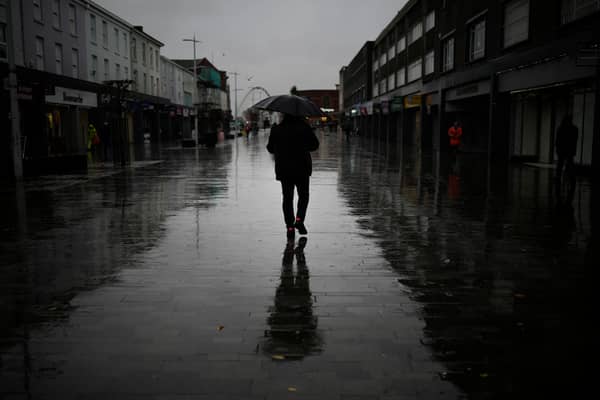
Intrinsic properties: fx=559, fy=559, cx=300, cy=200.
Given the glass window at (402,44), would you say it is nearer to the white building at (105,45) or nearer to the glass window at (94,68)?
the white building at (105,45)

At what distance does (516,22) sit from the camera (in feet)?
68.1

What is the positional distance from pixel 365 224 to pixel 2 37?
22524 millimetres

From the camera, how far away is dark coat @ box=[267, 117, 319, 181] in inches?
308

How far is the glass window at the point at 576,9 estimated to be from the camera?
15117 millimetres

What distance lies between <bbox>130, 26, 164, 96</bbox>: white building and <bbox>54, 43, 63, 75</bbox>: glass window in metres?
15.3

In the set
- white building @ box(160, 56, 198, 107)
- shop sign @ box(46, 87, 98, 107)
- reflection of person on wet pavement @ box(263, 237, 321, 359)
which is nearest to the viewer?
reflection of person on wet pavement @ box(263, 237, 321, 359)

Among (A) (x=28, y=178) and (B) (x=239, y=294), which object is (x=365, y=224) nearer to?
(B) (x=239, y=294)

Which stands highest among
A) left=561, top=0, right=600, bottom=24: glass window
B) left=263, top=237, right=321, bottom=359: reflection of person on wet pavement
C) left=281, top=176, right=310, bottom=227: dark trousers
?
left=561, top=0, right=600, bottom=24: glass window

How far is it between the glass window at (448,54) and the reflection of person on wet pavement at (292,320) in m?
26.4

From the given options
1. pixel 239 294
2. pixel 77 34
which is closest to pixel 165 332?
pixel 239 294

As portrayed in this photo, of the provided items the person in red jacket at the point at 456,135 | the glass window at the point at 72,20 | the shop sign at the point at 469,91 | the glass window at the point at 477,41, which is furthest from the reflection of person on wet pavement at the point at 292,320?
the glass window at the point at 72,20

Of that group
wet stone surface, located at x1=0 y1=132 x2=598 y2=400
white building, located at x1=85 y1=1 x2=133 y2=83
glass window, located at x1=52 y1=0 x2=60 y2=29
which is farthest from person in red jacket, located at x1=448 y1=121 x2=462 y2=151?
white building, located at x1=85 y1=1 x2=133 y2=83

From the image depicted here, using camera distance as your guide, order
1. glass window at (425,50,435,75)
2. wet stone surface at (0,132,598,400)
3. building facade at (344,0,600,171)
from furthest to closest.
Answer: glass window at (425,50,435,75), building facade at (344,0,600,171), wet stone surface at (0,132,598,400)

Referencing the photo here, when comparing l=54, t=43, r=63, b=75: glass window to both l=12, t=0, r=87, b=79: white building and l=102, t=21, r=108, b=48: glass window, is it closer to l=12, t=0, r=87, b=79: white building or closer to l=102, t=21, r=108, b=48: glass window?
l=12, t=0, r=87, b=79: white building
